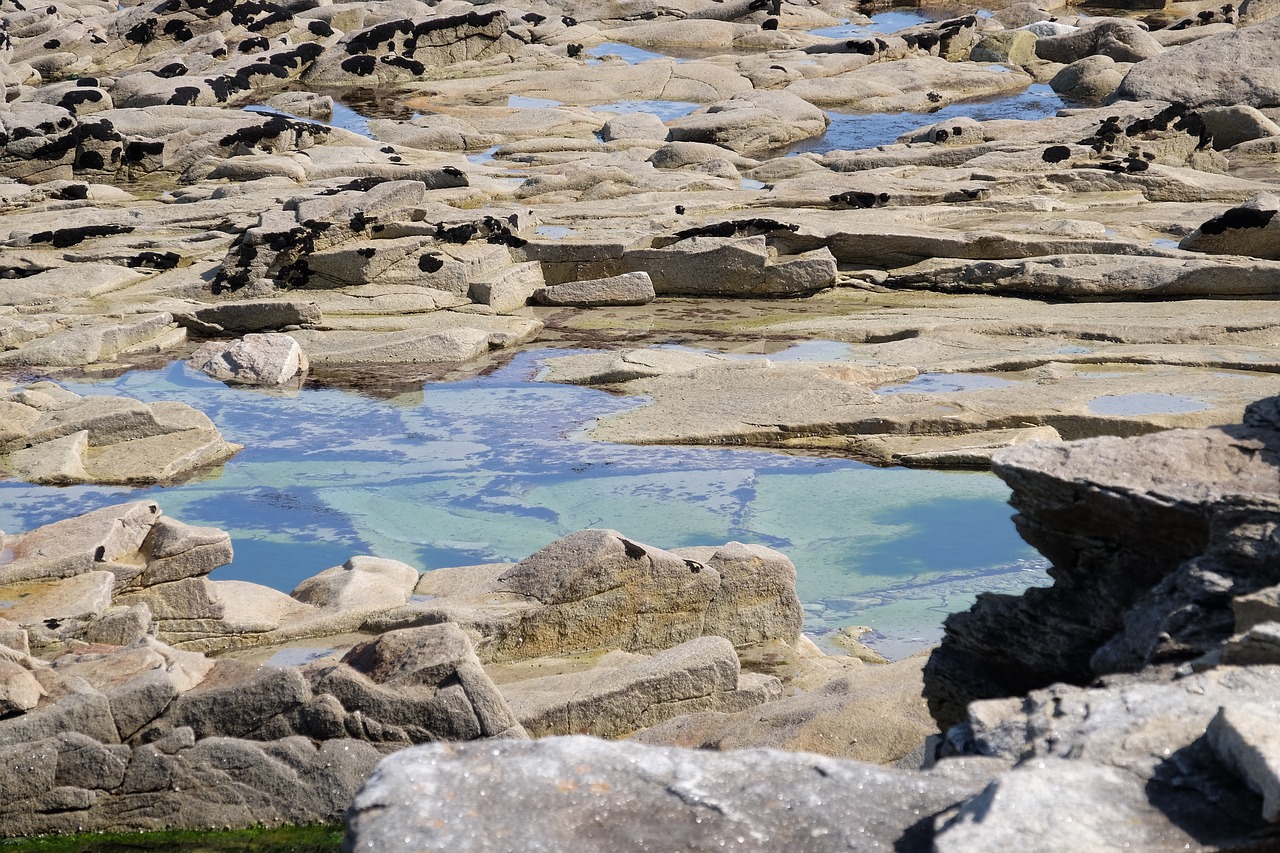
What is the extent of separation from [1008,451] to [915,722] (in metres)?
1.38

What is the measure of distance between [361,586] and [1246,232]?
9.92 m

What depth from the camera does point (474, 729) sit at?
5.01 metres

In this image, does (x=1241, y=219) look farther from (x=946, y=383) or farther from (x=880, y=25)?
(x=880, y=25)

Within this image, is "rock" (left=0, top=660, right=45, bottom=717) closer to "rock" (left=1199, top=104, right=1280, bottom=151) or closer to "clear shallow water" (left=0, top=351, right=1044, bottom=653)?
"clear shallow water" (left=0, top=351, right=1044, bottom=653)

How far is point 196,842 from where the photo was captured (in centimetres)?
482

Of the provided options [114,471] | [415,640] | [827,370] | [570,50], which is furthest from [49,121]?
[415,640]

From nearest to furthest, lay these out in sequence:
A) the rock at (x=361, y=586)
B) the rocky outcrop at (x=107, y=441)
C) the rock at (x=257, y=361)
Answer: the rock at (x=361, y=586) → the rocky outcrop at (x=107, y=441) → the rock at (x=257, y=361)

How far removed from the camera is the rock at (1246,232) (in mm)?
12977

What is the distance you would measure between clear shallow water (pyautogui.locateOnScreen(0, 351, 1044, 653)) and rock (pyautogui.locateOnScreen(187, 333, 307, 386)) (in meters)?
1.04

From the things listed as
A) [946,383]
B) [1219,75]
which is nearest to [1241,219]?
[946,383]

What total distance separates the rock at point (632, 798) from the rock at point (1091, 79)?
82.9 ft

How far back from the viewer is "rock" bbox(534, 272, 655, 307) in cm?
1351

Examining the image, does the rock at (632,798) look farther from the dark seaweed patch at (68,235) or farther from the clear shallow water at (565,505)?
the dark seaweed patch at (68,235)

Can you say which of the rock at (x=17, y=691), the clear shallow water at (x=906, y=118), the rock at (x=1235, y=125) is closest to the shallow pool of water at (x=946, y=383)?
the rock at (x=17, y=691)
